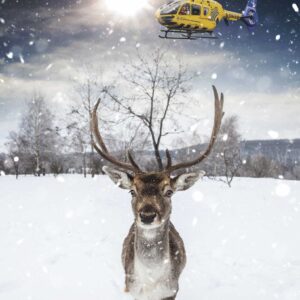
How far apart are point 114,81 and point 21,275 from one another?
15947 millimetres

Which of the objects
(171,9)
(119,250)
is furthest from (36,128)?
(119,250)

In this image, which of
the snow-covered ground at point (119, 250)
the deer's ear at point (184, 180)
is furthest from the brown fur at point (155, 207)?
the snow-covered ground at point (119, 250)

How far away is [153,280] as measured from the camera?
4.53m

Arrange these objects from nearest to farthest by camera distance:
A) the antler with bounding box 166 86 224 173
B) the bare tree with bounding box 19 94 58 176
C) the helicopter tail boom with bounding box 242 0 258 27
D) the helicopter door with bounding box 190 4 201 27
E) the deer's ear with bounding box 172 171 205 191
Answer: the deer's ear with bounding box 172 171 205 191
the antler with bounding box 166 86 224 173
the helicopter door with bounding box 190 4 201 27
the helicopter tail boom with bounding box 242 0 258 27
the bare tree with bounding box 19 94 58 176

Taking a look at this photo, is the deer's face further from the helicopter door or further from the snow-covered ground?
the helicopter door

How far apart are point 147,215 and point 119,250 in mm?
4822

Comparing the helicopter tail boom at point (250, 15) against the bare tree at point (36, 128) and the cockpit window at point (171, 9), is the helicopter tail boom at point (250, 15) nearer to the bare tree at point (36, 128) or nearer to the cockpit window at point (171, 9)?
the cockpit window at point (171, 9)

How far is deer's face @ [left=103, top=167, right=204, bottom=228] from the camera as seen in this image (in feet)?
13.2

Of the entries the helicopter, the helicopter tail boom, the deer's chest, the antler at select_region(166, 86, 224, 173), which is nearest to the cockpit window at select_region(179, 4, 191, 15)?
the helicopter

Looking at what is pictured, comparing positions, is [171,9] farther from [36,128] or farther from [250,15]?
[36,128]

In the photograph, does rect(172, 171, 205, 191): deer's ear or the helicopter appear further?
the helicopter

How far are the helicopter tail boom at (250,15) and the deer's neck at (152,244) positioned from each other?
29.5 metres

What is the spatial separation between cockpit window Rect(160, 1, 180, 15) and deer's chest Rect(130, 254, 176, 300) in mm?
19807

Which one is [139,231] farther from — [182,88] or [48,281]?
[182,88]
